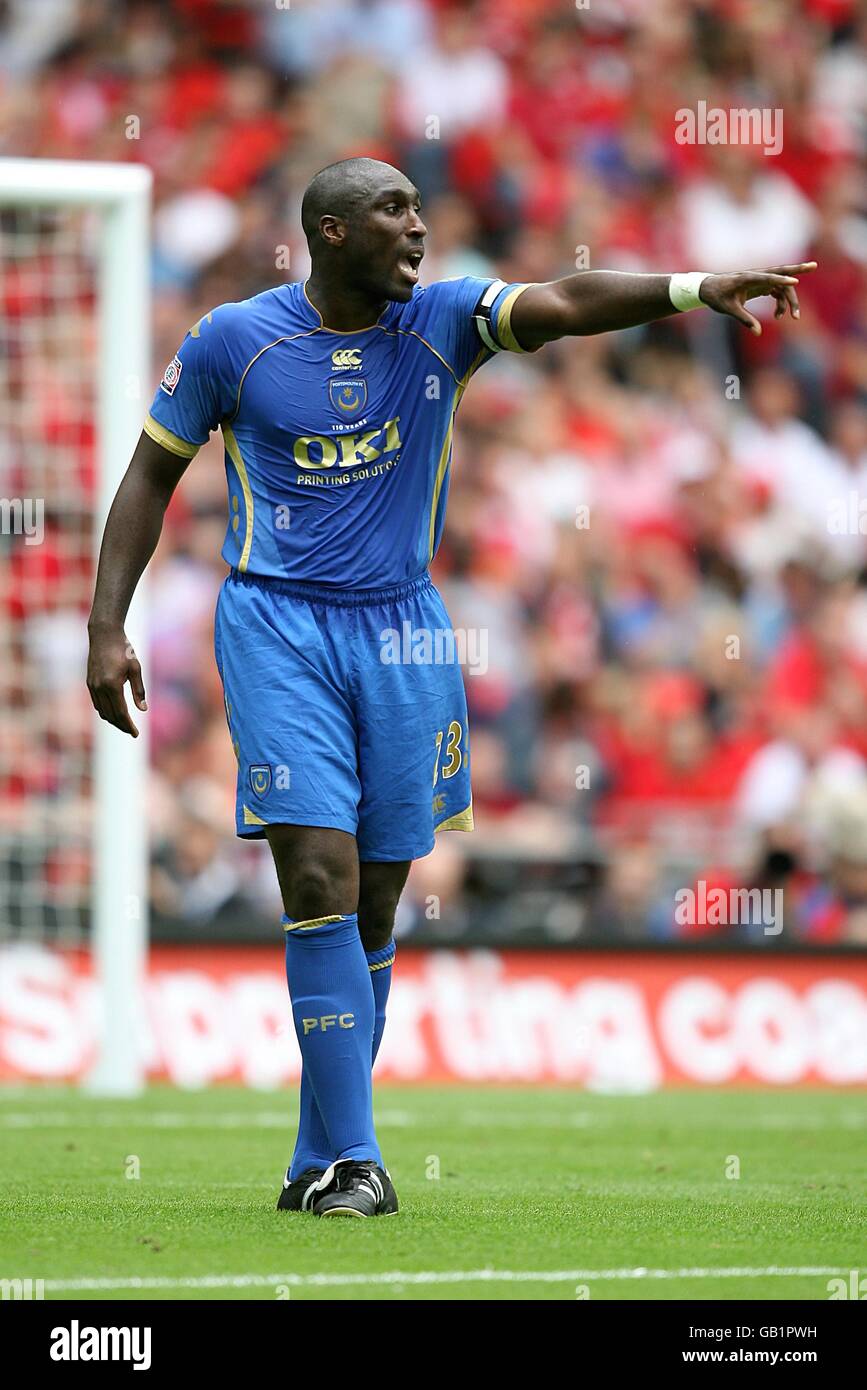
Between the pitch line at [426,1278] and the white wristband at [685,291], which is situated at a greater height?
the white wristband at [685,291]

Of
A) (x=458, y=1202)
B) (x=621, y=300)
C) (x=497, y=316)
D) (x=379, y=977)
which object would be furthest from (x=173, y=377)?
(x=458, y=1202)

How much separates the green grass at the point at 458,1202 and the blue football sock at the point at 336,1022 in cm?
24

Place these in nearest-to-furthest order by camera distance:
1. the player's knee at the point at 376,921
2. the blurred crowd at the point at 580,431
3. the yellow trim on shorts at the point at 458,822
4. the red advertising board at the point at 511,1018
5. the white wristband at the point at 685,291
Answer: the white wristband at the point at 685,291
the player's knee at the point at 376,921
the yellow trim on shorts at the point at 458,822
the red advertising board at the point at 511,1018
the blurred crowd at the point at 580,431

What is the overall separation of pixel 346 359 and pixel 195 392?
38 cm

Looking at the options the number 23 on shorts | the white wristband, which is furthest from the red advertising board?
the white wristband

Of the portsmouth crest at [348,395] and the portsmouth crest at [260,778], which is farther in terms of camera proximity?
the portsmouth crest at [348,395]

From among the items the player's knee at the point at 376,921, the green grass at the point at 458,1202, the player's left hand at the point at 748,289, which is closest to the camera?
the green grass at the point at 458,1202

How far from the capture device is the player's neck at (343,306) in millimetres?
5602

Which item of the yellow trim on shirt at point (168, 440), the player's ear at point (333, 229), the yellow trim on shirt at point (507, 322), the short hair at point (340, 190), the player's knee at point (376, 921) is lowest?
the player's knee at point (376, 921)

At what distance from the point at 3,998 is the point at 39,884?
0.58 meters

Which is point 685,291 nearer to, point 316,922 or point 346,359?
point 346,359

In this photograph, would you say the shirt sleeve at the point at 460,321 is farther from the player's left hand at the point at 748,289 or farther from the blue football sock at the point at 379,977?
the blue football sock at the point at 379,977

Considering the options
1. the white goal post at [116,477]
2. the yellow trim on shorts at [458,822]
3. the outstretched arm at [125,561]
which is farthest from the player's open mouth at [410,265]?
the white goal post at [116,477]
